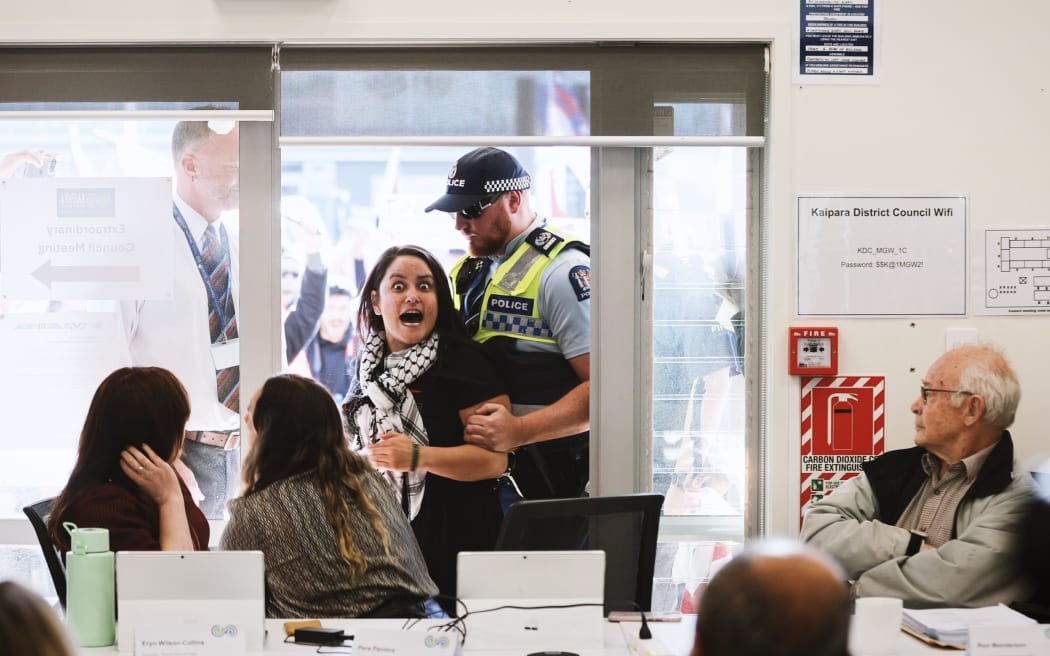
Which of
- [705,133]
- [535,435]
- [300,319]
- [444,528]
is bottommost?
[444,528]

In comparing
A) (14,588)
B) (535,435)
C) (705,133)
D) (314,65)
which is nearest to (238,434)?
(535,435)

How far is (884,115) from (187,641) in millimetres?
2599

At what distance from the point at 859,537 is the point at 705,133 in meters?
1.35

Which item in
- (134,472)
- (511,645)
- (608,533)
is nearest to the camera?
(511,645)

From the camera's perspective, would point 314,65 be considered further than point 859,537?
Yes

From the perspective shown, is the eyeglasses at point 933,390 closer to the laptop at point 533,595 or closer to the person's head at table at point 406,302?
the laptop at point 533,595

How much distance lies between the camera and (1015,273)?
3.24 meters

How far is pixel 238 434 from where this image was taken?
11.0ft

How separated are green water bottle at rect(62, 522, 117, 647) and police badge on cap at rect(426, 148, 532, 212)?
1.56 m

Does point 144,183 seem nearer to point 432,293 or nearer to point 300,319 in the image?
point 300,319

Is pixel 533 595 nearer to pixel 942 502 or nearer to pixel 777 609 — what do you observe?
pixel 942 502

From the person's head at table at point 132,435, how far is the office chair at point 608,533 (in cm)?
127

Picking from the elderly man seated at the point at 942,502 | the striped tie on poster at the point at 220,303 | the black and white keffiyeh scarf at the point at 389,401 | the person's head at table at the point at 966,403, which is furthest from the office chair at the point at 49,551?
the person's head at table at the point at 966,403

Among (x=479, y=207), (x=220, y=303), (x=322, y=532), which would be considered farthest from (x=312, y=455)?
(x=479, y=207)
